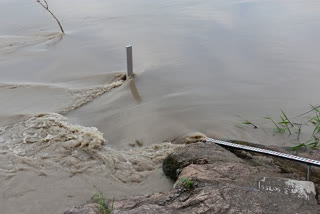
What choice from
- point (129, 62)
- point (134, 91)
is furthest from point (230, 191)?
point (129, 62)

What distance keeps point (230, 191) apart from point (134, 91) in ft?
10.5

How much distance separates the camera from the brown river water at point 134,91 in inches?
129

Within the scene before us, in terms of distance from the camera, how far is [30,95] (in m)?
5.27

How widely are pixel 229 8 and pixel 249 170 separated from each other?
804 centimetres

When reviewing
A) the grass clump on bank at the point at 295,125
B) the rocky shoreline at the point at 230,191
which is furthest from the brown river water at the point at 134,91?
the rocky shoreline at the point at 230,191

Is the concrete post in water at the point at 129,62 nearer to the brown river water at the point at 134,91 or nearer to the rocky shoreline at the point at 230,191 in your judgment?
the brown river water at the point at 134,91

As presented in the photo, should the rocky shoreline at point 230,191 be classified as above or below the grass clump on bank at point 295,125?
above

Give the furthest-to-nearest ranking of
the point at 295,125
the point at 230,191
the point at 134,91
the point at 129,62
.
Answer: the point at 129,62, the point at 134,91, the point at 295,125, the point at 230,191

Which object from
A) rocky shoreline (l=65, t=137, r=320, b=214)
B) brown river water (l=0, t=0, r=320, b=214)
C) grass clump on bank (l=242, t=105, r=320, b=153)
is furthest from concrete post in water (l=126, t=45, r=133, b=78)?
rocky shoreline (l=65, t=137, r=320, b=214)

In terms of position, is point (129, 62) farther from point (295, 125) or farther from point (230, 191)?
point (230, 191)

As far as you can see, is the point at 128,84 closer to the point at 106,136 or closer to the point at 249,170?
the point at 106,136

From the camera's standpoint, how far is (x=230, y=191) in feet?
7.59

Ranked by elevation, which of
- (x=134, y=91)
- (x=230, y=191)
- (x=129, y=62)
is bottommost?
(x=134, y=91)

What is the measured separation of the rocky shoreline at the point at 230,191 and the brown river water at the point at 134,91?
21.2 inches
